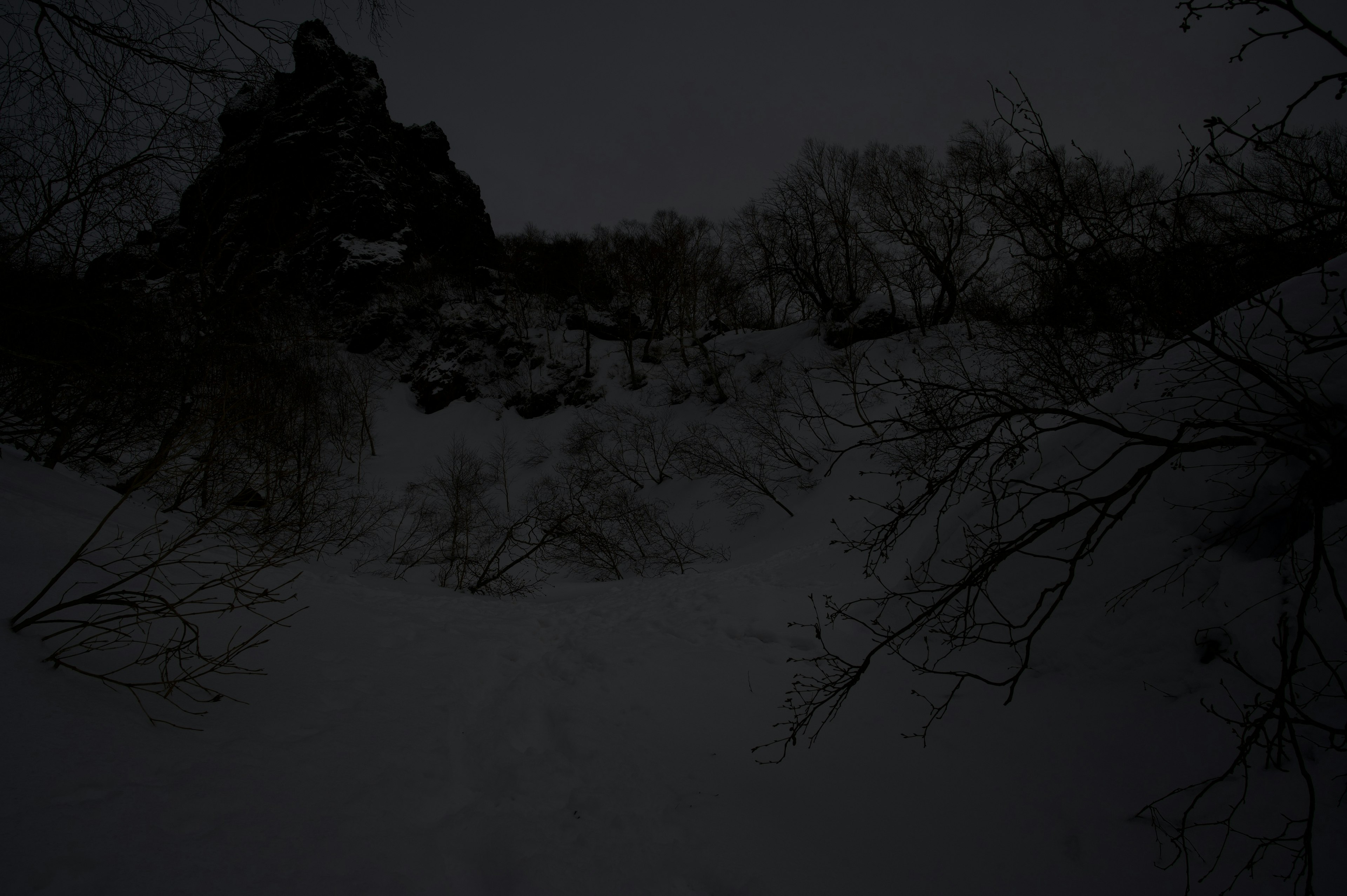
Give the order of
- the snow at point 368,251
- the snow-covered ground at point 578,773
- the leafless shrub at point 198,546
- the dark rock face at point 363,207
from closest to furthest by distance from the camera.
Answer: the snow-covered ground at point 578,773
the leafless shrub at point 198,546
the dark rock face at point 363,207
the snow at point 368,251

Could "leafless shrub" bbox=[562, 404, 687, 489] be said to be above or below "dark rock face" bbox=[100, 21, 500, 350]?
below

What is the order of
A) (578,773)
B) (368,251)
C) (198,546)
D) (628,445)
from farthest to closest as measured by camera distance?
1. (368,251)
2. (628,445)
3. (198,546)
4. (578,773)

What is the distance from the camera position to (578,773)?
10.1ft

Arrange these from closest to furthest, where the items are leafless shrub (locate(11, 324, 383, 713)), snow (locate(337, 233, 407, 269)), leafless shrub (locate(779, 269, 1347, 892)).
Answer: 1. leafless shrub (locate(779, 269, 1347, 892))
2. leafless shrub (locate(11, 324, 383, 713))
3. snow (locate(337, 233, 407, 269))

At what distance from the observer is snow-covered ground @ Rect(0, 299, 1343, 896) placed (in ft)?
5.23

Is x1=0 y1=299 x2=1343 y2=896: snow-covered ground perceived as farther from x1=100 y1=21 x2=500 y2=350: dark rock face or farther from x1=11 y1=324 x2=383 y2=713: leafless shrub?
x1=100 y1=21 x2=500 y2=350: dark rock face

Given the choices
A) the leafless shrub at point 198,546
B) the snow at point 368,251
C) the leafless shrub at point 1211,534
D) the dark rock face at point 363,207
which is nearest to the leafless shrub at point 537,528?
the leafless shrub at point 198,546

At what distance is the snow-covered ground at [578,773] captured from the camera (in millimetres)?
1595

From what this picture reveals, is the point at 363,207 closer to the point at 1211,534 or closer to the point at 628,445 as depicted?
the point at 628,445

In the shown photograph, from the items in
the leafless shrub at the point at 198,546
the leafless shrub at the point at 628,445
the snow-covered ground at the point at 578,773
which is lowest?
the snow-covered ground at the point at 578,773

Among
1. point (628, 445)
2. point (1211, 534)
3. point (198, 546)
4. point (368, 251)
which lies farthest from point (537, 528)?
point (368, 251)

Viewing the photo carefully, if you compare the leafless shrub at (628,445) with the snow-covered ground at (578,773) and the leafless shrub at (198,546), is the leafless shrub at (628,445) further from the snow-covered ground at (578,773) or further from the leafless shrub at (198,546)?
the snow-covered ground at (578,773)

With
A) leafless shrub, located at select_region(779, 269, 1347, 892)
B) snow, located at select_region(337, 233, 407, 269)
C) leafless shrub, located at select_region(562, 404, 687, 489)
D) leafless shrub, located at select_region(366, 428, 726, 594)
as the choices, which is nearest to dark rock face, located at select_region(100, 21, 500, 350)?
snow, located at select_region(337, 233, 407, 269)

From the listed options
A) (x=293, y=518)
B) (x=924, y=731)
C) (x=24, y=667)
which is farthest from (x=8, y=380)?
(x=924, y=731)
